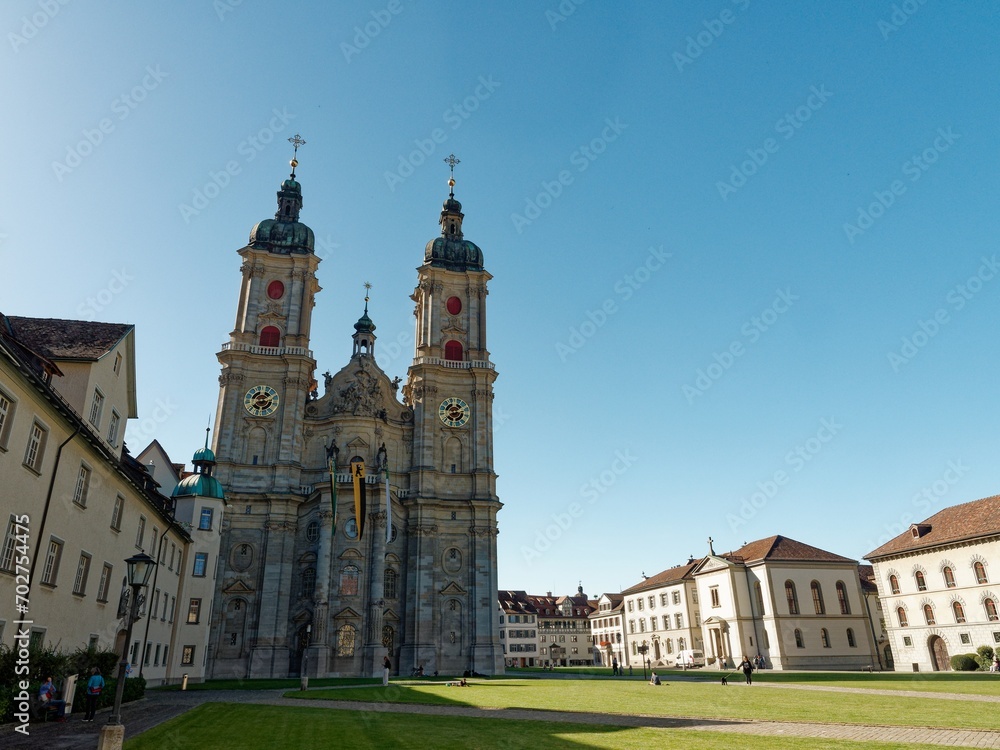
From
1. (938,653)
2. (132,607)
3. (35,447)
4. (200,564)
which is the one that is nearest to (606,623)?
(938,653)

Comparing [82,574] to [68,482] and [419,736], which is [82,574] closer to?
[68,482]

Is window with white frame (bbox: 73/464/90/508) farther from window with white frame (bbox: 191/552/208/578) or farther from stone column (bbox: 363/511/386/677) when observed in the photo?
stone column (bbox: 363/511/386/677)

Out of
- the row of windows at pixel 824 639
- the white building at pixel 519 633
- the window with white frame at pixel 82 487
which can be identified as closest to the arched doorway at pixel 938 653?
the row of windows at pixel 824 639

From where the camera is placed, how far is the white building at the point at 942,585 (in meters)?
51.6

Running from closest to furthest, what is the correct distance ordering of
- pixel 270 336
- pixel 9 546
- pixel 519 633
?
1. pixel 9 546
2. pixel 270 336
3. pixel 519 633

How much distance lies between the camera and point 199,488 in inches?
1964

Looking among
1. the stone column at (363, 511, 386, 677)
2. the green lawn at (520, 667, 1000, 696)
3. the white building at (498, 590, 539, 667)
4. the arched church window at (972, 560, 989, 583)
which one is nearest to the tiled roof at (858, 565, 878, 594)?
the arched church window at (972, 560, 989, 583)

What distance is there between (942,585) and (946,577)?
73 cm

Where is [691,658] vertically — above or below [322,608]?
below

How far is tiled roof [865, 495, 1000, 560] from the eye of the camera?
52.6m

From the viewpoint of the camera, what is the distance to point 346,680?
50.2 metres

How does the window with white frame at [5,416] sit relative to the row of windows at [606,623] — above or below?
above

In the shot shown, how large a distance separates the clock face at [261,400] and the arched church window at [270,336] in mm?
4979

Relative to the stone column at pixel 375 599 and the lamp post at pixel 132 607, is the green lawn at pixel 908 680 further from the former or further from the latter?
the lamp post at pixel 132 607
